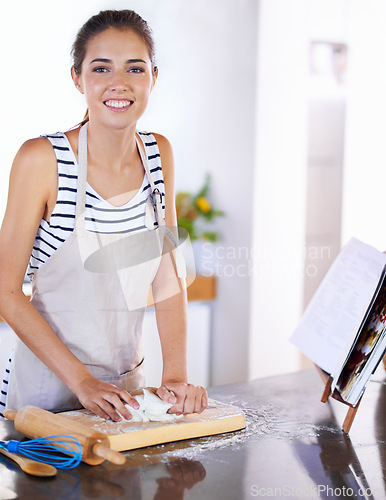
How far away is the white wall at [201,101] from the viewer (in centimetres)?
304

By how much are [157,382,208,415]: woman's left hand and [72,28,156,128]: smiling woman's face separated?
569 mm

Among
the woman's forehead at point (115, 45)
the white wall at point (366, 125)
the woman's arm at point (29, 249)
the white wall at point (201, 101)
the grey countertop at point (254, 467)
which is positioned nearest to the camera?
the grey countertop at point (254, 467)

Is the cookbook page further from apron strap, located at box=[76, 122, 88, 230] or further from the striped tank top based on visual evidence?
apron strap, located at box=[76, 122, 88, 230]

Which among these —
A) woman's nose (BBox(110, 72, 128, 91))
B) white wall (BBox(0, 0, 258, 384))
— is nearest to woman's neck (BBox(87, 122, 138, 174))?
woman's nose (BBox(110, 72, 128, 91))

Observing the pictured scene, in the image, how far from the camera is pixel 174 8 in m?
Answer: 3.41

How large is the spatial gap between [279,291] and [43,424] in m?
2.36

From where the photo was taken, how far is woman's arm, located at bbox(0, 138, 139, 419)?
4.54 feet

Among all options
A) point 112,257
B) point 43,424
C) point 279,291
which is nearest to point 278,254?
point 279,291

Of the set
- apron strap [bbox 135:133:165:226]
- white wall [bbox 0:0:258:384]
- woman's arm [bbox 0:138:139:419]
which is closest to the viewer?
woman's arm [bbox 0:138:139:419]

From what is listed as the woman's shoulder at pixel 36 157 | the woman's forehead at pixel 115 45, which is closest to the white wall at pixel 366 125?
the woman's forehead at pixel 115 45

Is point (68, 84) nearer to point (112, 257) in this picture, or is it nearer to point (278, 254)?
point (278, 254)

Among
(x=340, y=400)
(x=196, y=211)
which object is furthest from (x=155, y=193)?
(x=196, y=211)

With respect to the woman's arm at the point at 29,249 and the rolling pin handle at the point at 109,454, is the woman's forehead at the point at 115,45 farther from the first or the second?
the rolling pin handle at the point at 109,454

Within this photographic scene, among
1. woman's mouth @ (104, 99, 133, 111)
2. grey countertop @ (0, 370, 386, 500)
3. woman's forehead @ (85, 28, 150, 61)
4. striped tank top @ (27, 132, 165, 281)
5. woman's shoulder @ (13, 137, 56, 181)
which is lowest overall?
grey countertop @ (0, 370, 386, 500)
